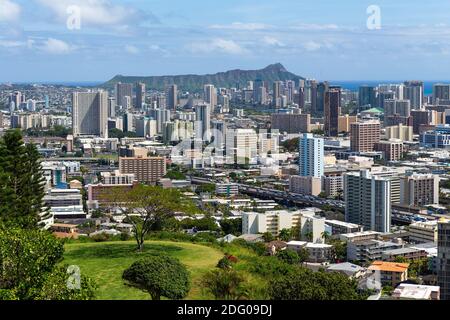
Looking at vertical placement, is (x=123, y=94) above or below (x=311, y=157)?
above

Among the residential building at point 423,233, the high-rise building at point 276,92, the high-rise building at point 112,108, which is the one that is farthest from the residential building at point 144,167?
the high-rise building at point 112,108

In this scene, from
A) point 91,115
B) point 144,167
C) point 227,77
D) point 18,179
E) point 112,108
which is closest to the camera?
point 18,179

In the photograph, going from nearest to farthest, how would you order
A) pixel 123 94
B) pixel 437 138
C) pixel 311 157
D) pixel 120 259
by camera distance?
1. pixel 120 259
2. pixel 311 157
3. pixel 437 138
4. pixel 123 94

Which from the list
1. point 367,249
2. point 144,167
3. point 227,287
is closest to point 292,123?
point 144,167

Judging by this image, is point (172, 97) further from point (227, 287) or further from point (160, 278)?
point (227, 287)

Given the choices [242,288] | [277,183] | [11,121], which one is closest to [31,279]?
[242,288]

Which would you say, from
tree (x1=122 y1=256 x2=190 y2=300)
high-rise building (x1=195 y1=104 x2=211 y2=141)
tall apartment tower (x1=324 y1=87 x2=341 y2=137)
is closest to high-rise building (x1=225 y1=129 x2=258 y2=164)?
high-rise building (x1=195 y1=104 x2=211 y2=141)
